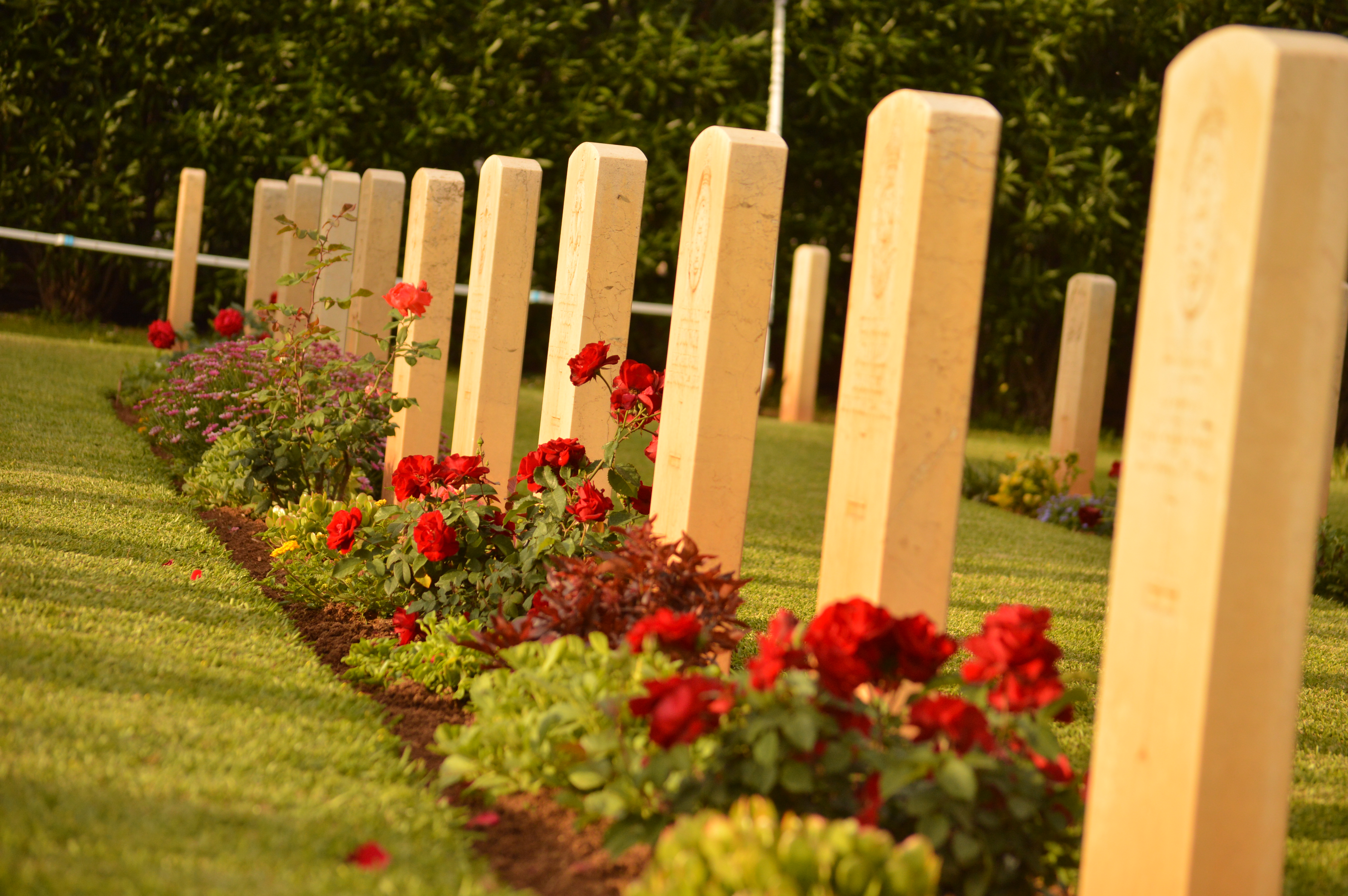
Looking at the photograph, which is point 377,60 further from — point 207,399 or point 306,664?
point 306,664

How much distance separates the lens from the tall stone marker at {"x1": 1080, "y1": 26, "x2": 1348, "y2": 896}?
186 centimetres

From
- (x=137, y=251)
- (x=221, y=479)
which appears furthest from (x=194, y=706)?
(x=137, y=251)

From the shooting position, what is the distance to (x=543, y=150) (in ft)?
44.9

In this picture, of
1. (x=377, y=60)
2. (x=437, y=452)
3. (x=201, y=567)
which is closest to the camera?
(x=201, y=567)

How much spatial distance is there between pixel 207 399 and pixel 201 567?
2390mm

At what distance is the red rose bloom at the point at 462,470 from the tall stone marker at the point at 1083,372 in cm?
607

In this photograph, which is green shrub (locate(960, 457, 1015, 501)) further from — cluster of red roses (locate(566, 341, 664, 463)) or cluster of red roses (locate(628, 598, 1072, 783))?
cluster of red roses (locate(628, 598, 1072, 783))

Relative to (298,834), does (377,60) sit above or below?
above

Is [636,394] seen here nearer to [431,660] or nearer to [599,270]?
[599,270]

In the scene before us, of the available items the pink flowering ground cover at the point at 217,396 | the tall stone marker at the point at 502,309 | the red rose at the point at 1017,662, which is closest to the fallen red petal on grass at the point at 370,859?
the red rose at the point at 1017,662

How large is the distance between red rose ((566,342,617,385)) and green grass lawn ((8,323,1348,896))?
3.84ft

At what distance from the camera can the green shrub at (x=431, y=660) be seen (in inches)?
129

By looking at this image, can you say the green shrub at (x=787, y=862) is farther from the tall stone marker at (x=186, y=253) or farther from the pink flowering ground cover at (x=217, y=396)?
the tall stone marker at (x=186, y=253)

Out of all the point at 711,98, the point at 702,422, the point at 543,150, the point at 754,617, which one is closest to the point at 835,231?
the point at 711,98
